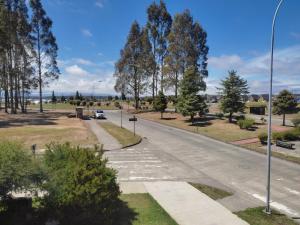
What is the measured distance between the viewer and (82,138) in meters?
30.5

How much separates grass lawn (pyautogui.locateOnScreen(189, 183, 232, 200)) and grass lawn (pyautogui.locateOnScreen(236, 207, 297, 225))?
194cm

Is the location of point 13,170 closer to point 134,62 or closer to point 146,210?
point 146,210

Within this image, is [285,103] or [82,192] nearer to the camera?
[82,192]

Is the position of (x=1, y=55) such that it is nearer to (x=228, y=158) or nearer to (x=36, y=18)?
(x=36, y=18)

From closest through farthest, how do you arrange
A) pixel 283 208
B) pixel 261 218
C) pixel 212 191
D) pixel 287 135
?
pixel 261 218 → pixel 283 208 → pixel 212 191 → pixel 287 135

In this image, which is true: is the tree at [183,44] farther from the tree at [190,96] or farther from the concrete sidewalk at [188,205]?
the concrete sidewalk at [188,205]

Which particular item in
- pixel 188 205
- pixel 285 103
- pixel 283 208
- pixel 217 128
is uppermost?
pixel 285 103

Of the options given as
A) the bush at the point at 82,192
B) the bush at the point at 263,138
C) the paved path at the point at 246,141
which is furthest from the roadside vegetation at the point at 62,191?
the paved path at the point at 246,141

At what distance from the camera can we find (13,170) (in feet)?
28.8

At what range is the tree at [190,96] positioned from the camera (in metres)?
44.7

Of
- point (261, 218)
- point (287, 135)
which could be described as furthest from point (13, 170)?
point (287, 135)

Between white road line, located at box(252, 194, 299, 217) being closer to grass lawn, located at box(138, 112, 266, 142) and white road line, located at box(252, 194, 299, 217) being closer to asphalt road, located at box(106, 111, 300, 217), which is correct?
asphalt road, located at box(106, 111, 300, 217)

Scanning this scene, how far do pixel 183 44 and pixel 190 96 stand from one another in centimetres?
1238

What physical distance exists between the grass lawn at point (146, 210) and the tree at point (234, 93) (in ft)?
101
